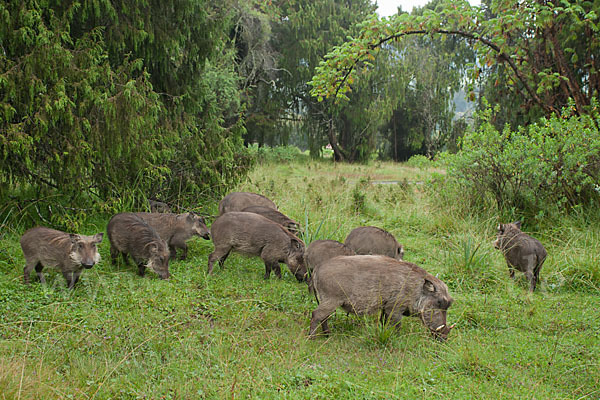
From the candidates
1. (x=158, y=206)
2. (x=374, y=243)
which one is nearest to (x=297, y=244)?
(x=374, y=243)

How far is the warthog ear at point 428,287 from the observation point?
4900 millimetres

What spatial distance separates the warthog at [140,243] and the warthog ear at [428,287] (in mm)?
3501

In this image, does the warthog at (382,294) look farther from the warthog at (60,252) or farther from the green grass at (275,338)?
the warthog at (60,252)

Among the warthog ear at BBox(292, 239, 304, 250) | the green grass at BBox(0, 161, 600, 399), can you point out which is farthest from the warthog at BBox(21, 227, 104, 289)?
the warthog ear at BBox(292, 239, 304, 250)

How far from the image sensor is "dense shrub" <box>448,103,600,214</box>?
28.7ft

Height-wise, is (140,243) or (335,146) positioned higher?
(335,146)

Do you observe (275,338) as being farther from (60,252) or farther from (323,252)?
(60,252)

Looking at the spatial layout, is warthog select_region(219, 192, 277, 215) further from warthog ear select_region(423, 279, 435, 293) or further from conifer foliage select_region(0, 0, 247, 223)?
→ warthog ear select_region(423, 279, 435, 293)

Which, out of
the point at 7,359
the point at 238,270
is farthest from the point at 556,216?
the point at 7,359

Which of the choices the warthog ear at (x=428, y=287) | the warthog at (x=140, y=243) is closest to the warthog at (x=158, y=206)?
the warthog at (x=140, y=243)

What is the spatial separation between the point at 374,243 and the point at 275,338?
2646mm

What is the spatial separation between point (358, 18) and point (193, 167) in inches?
858

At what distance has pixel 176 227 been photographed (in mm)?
7703

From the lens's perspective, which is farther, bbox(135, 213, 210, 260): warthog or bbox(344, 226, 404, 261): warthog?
bbox(135, 213, 210, 260): warthog
